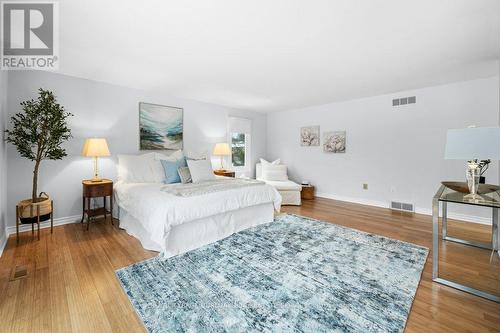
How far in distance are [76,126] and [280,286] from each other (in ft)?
12.4

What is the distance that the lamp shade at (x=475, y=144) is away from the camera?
1806 mm

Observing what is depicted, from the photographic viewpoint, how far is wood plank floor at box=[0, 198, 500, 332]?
1485 millimetres

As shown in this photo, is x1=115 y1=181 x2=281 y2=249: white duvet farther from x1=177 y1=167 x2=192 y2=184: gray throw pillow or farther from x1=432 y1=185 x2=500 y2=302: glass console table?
x1=432 y1=185 x2=500 y2=302: glass console table

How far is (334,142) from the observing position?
17.3 feet

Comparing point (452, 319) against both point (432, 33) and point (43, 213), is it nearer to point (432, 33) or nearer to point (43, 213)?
point (432, 33)

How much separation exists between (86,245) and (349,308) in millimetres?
2914

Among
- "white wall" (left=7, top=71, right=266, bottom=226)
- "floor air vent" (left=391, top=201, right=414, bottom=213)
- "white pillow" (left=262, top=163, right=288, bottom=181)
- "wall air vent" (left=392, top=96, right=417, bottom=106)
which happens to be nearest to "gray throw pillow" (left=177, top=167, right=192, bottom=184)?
"white wall" (left=7, top=71, right=266, bottom=226)

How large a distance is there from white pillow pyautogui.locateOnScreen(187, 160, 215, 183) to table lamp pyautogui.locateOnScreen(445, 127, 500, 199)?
121 inches

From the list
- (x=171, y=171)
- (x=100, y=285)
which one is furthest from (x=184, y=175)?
(x=100, y=285)

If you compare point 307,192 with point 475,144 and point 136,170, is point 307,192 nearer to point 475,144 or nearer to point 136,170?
point 475,144

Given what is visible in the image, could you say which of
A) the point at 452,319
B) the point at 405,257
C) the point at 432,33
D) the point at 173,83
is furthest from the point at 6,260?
the point at 432,33

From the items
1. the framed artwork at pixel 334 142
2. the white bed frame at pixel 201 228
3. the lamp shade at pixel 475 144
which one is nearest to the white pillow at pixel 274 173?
the framed artwork at pixel 334 142

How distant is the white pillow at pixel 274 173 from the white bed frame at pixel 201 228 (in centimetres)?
206

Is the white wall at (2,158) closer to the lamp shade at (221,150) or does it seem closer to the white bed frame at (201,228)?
the white bed frame at (201,228)
